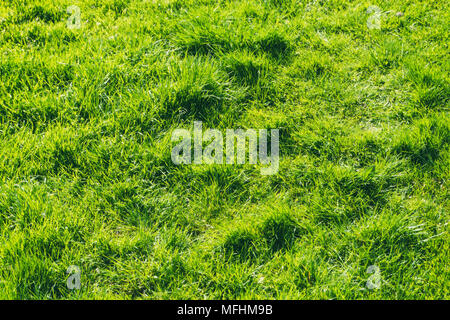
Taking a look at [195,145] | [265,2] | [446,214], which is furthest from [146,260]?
[265,2]

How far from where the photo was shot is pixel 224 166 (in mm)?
3230

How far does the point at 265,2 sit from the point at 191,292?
3111 mm

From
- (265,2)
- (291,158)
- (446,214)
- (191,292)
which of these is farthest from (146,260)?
(265,2)

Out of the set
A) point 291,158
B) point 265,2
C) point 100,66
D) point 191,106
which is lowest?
point 291,158

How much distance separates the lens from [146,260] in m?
2.76

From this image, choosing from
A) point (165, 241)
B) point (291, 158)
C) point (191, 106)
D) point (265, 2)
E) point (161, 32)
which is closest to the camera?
Answer: point (165, 241)

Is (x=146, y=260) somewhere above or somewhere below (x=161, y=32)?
below

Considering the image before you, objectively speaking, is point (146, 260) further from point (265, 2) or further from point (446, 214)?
point (265, 2)

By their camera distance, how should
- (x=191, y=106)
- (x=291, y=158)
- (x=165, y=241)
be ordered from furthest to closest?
(x=191, y=106), (x=291, y=158), (x=165, y=241)

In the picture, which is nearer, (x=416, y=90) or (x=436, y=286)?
(x=436, y=286)

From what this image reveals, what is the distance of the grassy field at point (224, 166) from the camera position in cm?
271

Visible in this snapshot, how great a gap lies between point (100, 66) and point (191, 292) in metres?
2.13

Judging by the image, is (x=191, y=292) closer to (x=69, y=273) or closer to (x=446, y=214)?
(x=69, y=273)

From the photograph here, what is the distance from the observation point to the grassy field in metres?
2.71
